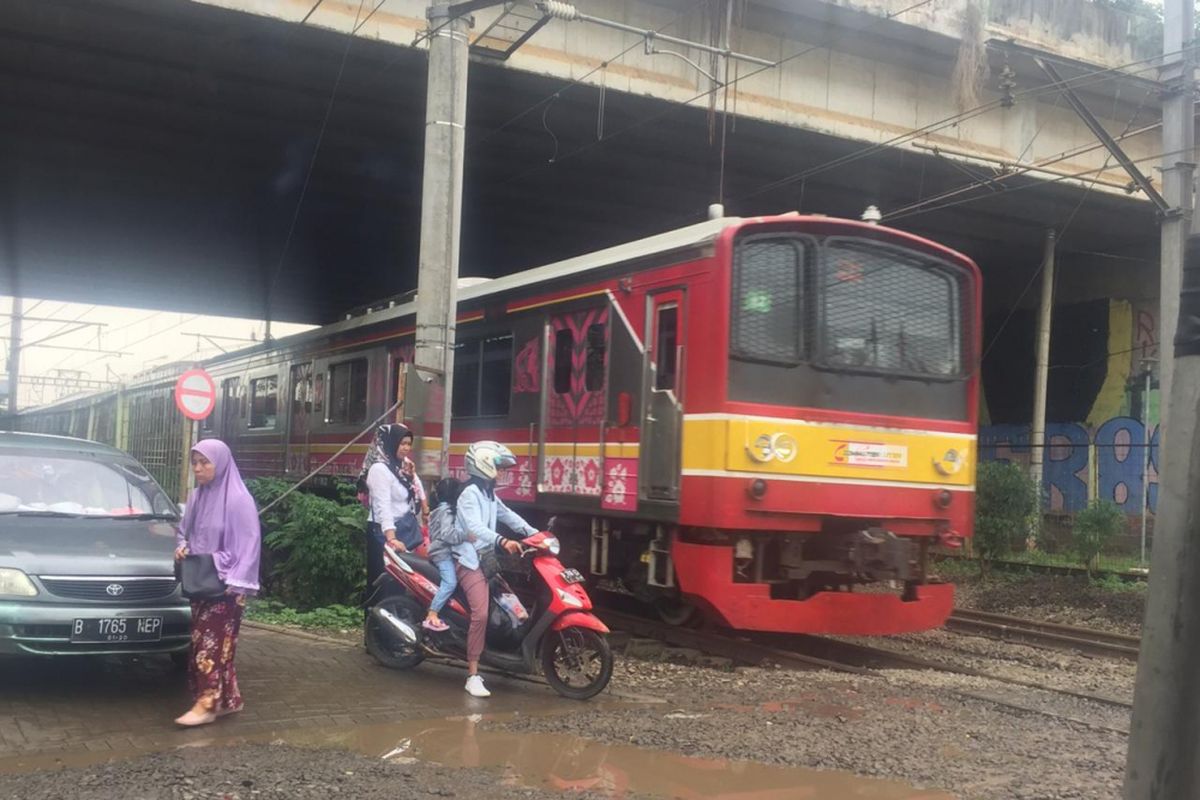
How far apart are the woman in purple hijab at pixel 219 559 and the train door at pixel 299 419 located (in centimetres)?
1080

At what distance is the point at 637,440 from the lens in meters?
9.16

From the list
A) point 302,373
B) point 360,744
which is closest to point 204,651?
point 360,744

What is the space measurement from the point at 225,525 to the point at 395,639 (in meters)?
1.85

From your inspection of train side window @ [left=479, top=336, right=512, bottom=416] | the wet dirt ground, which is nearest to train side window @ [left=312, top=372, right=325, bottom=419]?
train side window @ [left=479, top=336, right=512, bottom=416]

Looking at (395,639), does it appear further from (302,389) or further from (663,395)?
(302,389)

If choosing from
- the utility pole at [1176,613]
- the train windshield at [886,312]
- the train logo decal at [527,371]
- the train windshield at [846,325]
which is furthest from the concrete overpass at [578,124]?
the utility pole at [1176,613]

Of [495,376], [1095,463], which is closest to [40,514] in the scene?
[495,376]

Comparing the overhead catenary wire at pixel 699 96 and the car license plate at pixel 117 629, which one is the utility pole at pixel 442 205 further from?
the overhead catenary wire at pixel 699 96

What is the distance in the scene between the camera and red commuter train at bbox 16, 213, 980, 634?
8508 mm

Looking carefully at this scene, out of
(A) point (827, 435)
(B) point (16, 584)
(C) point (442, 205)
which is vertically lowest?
(B) point (16, 584)

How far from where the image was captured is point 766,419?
8.48 meters

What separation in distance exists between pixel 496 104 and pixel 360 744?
41.5 feet

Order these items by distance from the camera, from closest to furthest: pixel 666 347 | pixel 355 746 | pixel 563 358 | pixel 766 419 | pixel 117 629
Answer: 1. pixel 355 746
2. pixel 117 629
3. pixel 766 419
4. pixel 666 347
5. pixel 563 358

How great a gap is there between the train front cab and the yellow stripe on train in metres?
0.01
